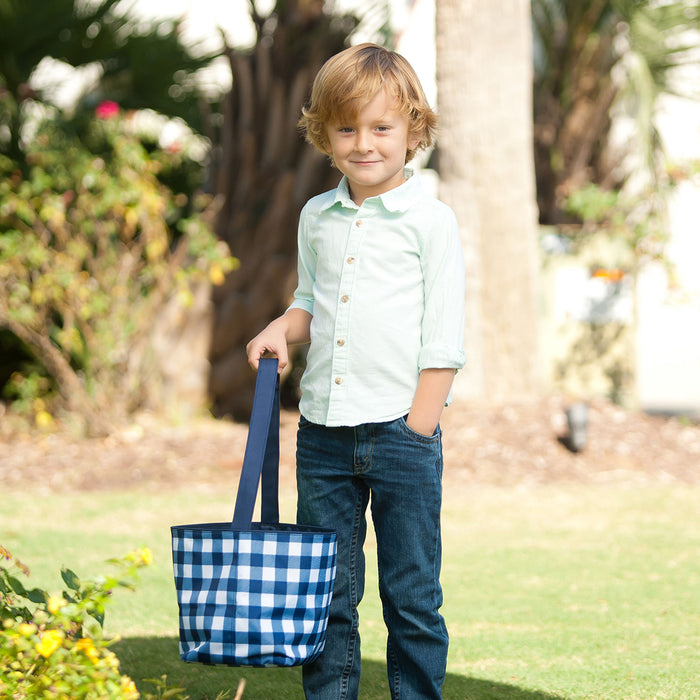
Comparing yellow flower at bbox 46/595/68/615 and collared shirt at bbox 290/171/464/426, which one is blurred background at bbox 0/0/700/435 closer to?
collared shirt at bbox 290/171/464/426

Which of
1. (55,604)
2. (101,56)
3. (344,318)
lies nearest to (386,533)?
(344,318)

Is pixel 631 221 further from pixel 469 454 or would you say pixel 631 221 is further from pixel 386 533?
pixel 386 533

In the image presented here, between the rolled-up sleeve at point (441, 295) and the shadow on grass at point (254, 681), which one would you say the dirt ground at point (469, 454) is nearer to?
the shadow on grass at point (254, 681)

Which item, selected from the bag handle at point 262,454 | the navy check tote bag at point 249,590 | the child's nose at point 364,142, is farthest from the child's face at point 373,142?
the navy check tote bag at point 249,590

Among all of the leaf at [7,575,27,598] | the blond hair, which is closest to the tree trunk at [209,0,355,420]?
the blond hair

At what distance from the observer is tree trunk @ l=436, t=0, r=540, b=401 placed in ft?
22.8

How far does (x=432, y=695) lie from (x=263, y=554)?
0.58 m

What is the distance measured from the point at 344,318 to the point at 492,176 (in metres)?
4.89

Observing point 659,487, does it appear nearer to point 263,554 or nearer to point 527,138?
point 527,138

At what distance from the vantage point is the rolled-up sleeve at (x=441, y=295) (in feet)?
7.55

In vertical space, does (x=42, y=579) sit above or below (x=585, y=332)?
below

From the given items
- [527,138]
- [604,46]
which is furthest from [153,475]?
[604,46]

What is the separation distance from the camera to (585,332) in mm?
9055

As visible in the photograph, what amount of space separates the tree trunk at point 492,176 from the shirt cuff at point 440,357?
4.66 metres
